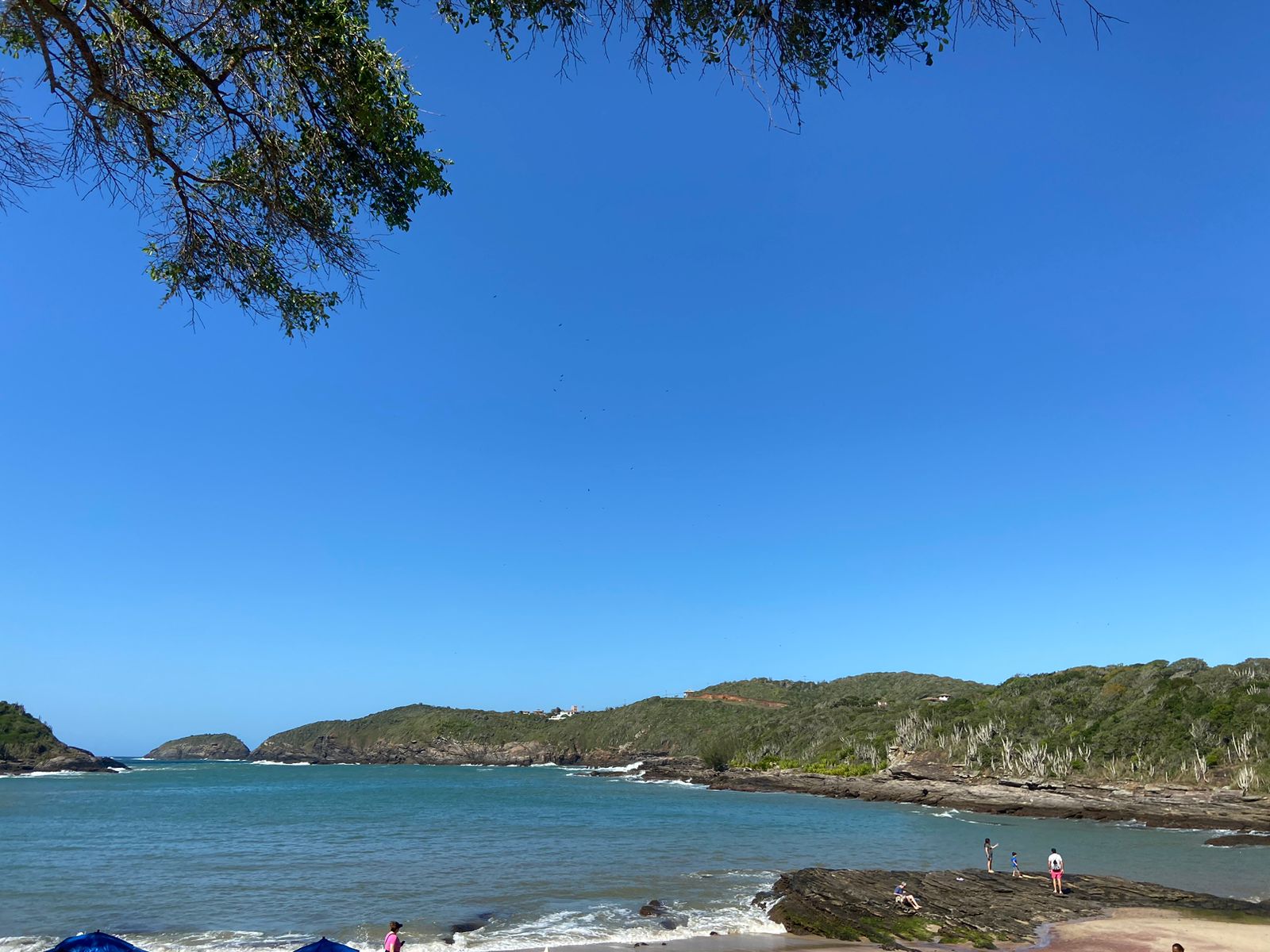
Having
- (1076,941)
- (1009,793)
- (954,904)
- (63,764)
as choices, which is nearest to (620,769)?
(1009,793)

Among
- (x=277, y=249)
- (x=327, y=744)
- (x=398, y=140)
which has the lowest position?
(x=327, y=744)

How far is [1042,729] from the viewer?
66.4 metres

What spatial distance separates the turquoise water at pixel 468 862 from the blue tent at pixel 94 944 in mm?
8290

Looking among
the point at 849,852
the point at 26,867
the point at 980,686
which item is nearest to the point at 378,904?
the point at 26,867

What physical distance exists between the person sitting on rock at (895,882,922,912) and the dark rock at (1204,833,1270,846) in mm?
24880

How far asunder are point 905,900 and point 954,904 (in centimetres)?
169

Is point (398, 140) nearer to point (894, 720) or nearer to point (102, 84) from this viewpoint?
point (102, 84)

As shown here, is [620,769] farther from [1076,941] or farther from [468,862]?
[1076,941]

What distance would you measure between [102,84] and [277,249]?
204 centimetres

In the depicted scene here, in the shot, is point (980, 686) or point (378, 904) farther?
point (980, 686)

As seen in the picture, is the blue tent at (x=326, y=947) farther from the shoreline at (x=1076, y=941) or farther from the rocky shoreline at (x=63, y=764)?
the rocky shoreline at (x=63, y=764)

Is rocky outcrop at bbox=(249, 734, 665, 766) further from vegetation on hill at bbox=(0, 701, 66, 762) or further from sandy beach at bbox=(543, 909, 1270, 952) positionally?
sandy beach at bbox=(543, 909, 1270, 952)

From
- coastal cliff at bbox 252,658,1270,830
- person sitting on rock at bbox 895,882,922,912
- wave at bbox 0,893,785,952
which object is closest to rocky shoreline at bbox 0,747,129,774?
coastal cliff at bbox 252,658,1270,830

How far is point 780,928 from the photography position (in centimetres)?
1839
